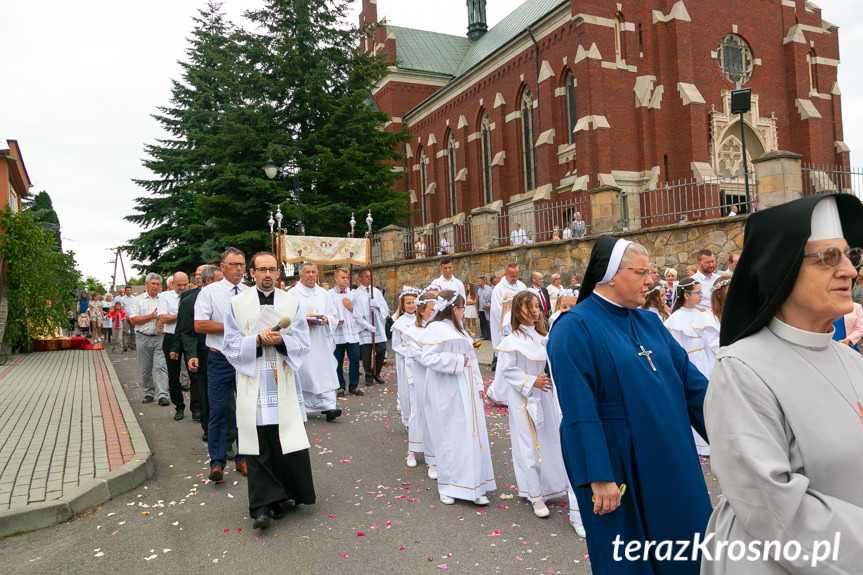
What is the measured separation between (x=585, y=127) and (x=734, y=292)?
2779cm

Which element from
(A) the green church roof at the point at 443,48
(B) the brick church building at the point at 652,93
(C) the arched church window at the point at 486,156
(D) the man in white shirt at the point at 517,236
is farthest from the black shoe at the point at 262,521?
(A) the green church roof at the point at 443,48

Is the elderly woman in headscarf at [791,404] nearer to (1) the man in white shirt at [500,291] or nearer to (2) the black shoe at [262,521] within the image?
(2) the black shoe at [262,521]

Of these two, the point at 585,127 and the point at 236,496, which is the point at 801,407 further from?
the point at 585,127

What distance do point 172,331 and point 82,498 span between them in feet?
16.5

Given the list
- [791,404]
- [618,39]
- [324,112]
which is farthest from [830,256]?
[618,39]

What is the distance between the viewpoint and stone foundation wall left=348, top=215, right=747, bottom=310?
43.8ft

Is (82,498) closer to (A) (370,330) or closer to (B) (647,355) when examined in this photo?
(B) (647,355)

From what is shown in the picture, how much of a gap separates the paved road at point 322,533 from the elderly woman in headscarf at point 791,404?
2569mm

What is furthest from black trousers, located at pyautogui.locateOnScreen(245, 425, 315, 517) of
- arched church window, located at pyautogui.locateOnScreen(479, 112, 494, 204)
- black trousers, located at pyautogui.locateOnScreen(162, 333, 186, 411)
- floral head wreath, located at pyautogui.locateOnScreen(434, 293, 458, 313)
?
arched church window, located at pyautogui.locateOnScreen(479, 112, 494, 204)

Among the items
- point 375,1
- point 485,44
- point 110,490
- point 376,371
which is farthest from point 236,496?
point 375,1

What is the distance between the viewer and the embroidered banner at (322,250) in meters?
16.9

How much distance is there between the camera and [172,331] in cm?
1034

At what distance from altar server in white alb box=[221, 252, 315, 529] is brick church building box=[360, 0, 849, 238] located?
23.3m

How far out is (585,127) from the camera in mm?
28141
